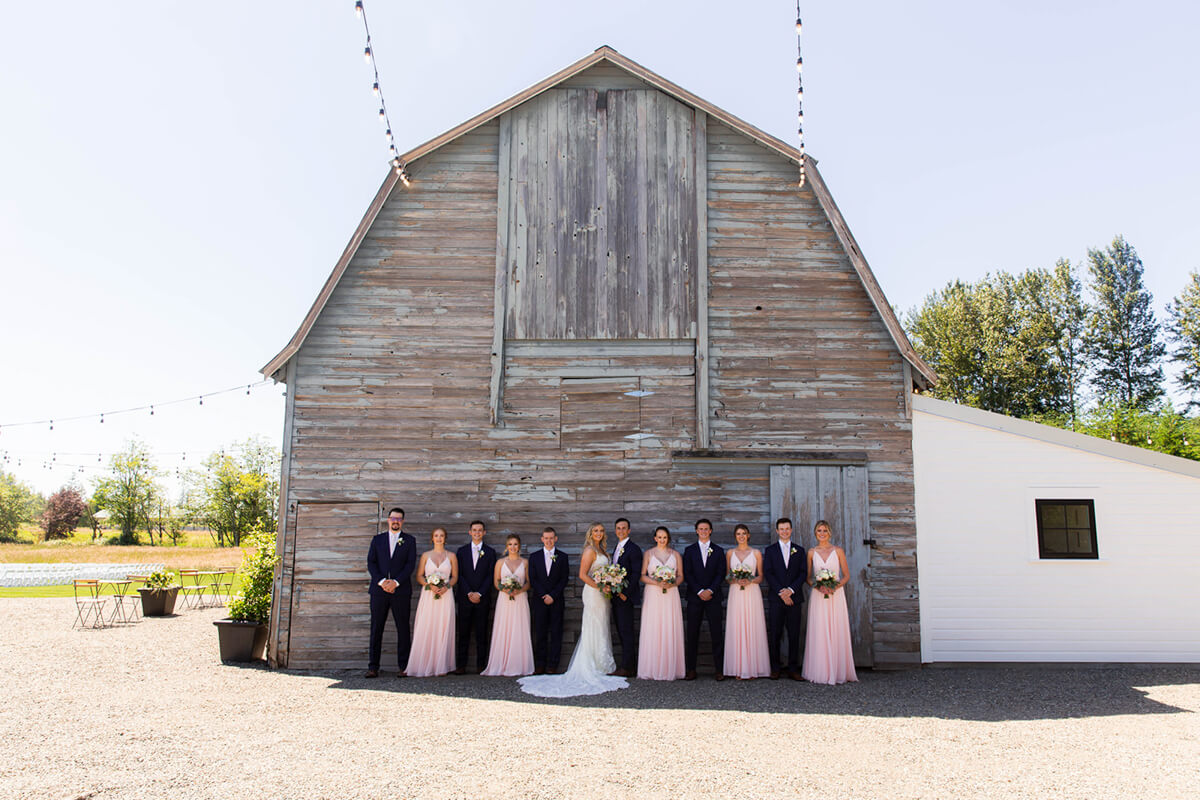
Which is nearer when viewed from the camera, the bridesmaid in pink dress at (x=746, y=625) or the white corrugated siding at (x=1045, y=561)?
the bridesmaid in pink dress at (x=746, y=625)

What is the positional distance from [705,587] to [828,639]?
1.38 metres

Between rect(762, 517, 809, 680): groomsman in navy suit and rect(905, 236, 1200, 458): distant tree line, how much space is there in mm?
25183

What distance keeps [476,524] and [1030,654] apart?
6.73 metres

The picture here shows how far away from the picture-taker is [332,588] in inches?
363

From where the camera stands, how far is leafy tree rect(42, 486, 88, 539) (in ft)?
155

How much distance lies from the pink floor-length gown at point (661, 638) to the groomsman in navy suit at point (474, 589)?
5.88ft

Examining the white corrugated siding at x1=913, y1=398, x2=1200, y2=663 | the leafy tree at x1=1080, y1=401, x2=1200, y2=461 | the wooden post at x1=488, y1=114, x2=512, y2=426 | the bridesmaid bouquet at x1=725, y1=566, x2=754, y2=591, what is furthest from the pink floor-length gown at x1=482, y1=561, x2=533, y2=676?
the leafy tree at x1=1080, y1=401, x2=1200, y2=461

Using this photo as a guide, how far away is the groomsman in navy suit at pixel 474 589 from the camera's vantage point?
8.79 metres

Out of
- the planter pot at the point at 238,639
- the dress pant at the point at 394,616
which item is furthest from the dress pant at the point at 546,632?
the planter pot at the point at 238,639

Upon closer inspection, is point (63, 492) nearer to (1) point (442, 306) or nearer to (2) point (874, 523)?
(1) point (442, 306)

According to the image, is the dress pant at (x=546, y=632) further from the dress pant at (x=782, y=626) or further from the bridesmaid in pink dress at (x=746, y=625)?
the dress pant at (x=782, y=626)

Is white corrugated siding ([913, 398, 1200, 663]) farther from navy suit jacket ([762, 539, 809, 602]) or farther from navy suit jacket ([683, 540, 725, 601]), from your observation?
navy suit jacket ([683, 540, 725, 601])

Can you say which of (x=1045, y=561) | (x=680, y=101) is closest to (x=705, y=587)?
(x=1045, y=561)

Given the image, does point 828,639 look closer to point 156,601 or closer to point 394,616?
point 394,616
